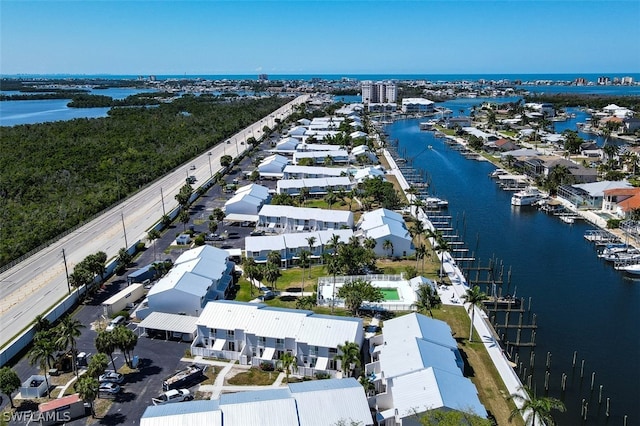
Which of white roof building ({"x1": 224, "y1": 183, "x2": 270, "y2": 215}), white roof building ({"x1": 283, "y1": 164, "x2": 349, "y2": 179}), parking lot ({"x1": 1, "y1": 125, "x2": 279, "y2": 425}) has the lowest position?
parking lot ({"x1": 1, "y1": 125, "x2": 279, "y2": 425})

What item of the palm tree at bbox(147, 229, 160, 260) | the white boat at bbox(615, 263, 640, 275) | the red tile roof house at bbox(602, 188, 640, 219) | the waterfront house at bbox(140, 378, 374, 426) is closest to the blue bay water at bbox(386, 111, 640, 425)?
the white boat at bbox(615, 263, 640, 275)

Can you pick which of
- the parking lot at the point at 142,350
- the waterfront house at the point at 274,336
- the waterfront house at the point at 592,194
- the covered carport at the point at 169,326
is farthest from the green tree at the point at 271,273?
the waterfront house at the point at 592,194

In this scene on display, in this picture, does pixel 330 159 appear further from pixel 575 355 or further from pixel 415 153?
pixel 575 355

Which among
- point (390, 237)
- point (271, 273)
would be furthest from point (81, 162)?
point (390, 237)

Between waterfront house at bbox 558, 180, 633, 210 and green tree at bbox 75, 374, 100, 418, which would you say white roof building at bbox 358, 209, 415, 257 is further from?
waterfront house at bbox 558, 180, 633, 210

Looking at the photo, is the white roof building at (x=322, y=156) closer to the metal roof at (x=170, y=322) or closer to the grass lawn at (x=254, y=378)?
the metal roof at (x=170, y=322)

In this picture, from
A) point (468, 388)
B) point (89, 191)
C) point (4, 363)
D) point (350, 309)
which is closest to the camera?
point (468, 388)

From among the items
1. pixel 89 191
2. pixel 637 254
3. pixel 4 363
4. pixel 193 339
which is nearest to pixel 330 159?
pixel 89 191
